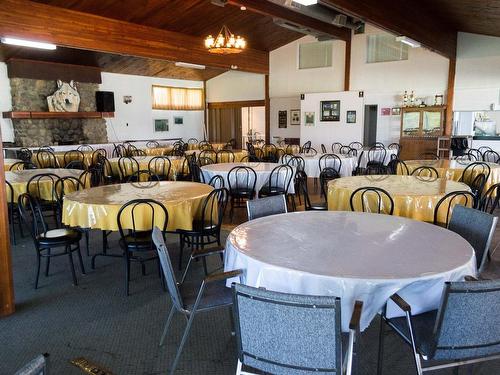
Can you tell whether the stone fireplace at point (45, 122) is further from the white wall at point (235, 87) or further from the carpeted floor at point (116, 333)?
the carpeted floor at point (116, 333)

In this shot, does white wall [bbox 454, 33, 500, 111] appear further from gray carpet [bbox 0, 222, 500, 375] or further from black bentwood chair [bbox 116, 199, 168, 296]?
black bentwood chair [bbox 116, 199, 168, 296]

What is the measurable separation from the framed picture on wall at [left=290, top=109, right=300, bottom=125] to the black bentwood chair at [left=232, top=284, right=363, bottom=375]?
12066 millimetres

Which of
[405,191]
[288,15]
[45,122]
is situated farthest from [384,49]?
[45,122]

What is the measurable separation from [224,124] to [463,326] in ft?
46.4

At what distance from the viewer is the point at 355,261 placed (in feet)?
6.85

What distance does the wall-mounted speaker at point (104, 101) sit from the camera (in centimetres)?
1156

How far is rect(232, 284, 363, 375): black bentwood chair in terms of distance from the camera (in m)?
1.45

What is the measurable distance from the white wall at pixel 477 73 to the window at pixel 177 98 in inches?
348

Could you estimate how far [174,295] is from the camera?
223cm

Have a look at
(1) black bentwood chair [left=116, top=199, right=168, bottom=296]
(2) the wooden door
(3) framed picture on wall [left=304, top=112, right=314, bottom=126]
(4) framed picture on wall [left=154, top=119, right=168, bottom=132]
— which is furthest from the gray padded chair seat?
(2) the wooden door

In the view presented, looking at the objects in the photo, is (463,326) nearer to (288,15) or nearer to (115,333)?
(115,333)

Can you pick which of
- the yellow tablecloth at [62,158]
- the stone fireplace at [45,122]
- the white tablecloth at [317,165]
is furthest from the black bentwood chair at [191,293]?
the stone fireplace at [45,122]

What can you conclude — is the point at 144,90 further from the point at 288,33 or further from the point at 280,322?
the point at 280,322

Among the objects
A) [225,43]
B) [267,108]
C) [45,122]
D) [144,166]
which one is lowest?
[144,166]
